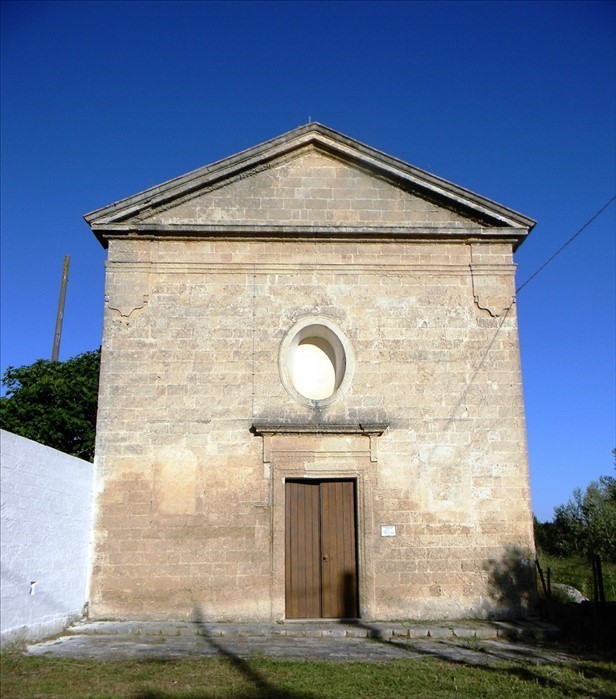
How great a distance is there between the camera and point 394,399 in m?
11.3

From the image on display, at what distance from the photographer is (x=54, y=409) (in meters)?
15.1

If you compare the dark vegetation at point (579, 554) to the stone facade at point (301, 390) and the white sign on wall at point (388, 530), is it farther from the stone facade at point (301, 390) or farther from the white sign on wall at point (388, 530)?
the white sign on wall at point (388, 530)

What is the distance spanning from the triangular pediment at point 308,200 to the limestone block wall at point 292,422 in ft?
1.00

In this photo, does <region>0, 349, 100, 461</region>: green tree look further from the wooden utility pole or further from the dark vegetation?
the dark vegetation

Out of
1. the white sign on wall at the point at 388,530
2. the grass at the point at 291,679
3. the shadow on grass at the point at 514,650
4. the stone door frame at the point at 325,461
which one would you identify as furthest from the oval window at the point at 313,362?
the grass at the point at 291,679

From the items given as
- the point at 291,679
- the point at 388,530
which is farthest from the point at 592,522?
the point at 291,679

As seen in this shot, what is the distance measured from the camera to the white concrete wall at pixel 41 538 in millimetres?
7961

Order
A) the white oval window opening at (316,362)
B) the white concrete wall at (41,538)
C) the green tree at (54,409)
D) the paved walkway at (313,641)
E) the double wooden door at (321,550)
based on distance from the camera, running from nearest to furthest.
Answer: the white concrete wall at (41,538) → the paved walkway at (313,641) → the double wooden door at (321,550) → the white oval window opening at (316,362) → the green tree at (54,409)

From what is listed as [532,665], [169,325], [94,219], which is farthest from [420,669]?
[94,219]

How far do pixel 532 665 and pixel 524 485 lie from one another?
3.46 metres

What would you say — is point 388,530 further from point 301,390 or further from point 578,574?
point 578,574

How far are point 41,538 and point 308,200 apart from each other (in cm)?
693

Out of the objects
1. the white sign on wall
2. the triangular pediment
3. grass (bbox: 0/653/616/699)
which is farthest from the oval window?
grass (bbox: 0/653/616/699)

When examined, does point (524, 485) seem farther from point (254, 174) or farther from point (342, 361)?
point (254, 174)
